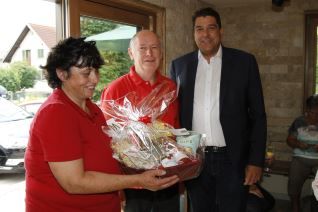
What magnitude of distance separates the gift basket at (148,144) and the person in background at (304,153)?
2.59 meters

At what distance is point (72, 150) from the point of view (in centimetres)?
107

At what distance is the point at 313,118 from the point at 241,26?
144 cm

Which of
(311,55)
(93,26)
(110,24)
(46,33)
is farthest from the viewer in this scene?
(311,55)

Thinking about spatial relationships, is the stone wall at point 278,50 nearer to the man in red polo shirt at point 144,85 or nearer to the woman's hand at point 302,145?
the woman's hand at point 302,145

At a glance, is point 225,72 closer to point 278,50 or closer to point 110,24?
point 110,24

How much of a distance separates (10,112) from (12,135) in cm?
13

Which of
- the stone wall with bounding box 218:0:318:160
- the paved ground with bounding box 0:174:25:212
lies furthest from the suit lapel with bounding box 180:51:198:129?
the stone wall with bounding box 218:0:318:160

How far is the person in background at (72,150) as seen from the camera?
3.48 ft

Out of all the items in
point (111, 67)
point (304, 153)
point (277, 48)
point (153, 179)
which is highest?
point (277, 48)

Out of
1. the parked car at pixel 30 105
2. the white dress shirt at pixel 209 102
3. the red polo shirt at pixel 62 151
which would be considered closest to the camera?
the red polo shirt at pixel 62 151

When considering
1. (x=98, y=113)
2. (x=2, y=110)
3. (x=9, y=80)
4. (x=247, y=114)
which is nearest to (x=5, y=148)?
(x=2, y=110)

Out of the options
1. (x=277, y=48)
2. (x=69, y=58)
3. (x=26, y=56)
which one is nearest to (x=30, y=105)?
(x=26, y=56)

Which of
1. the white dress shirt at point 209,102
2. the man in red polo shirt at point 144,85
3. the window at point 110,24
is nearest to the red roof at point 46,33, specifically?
the window at point 110,24

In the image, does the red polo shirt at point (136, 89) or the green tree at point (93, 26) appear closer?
the red polo shirt at point (136, 89)
